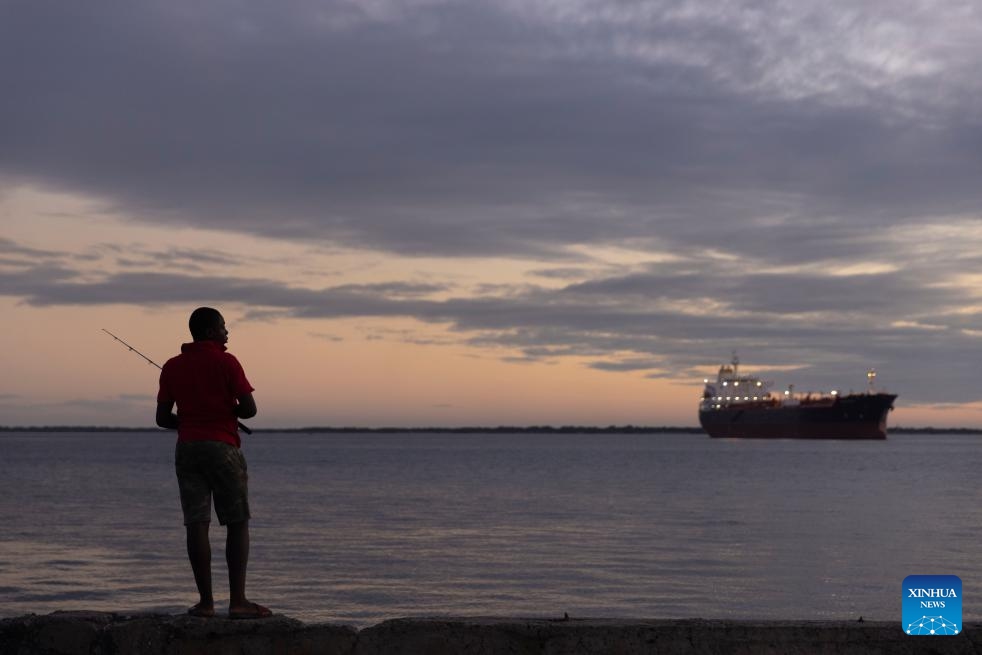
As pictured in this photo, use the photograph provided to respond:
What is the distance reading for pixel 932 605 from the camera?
18.1ft

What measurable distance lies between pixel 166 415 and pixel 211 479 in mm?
448

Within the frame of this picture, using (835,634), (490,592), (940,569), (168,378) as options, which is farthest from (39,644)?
(940,569)

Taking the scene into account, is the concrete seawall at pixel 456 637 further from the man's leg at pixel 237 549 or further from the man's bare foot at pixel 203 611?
the man's leg at pixel 237 549

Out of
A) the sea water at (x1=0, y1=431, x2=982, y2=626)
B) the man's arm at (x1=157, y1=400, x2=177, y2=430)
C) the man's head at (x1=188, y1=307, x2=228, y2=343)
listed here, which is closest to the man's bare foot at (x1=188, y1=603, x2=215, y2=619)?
the man's arm at (x1=157, y1=400, x2=177, y2=430)

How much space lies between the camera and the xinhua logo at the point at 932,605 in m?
5.36

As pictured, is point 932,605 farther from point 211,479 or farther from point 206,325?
point 206,325

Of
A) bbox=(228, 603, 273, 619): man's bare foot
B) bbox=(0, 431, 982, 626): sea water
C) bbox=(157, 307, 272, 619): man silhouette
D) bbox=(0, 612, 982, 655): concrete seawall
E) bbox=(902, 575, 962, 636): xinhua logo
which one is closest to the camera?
bbox=(902, 575, 962, 636): xinhua logo

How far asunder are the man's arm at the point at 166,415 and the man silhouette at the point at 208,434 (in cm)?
4

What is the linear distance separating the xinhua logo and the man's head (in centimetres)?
378

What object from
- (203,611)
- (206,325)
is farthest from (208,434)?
(203,611)

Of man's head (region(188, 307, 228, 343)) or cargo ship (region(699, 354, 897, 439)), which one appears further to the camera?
cargo ship (region(699, 354, 897, 439))

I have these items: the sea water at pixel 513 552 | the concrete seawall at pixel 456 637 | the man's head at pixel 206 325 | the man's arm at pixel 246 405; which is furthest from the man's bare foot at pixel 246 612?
the sea water at pixel 513 552

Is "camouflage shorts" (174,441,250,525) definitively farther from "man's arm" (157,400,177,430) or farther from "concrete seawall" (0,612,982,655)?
"concrete seawall" (0,612,982,655)

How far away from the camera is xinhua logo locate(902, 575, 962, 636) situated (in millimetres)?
5355
